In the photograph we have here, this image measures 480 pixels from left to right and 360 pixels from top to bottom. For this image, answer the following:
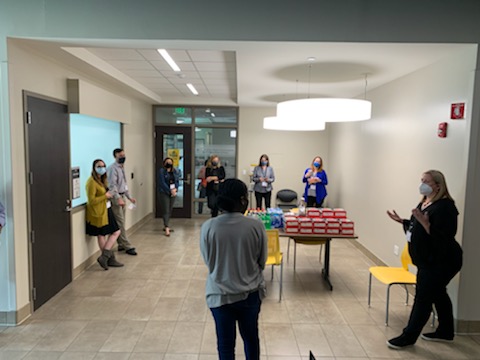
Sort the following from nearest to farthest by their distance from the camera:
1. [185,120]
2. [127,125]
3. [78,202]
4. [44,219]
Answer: [44,219] < [78,202] < [127,125] < [185,120]

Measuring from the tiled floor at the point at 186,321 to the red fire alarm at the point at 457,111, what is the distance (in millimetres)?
2142

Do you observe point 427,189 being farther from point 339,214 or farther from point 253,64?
point 253,64

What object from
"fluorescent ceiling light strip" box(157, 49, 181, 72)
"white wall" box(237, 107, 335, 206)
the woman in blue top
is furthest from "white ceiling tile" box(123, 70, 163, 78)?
the woman in blue top

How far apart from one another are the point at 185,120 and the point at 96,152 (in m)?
3.63

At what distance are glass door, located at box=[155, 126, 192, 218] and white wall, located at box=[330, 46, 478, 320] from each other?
3806mm

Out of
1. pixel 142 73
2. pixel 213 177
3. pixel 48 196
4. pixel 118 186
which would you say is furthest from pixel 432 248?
pixel 213 177

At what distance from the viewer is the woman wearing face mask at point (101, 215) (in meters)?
4.70

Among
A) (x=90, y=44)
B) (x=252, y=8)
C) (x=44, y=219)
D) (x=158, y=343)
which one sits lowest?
(x=158, y=343)

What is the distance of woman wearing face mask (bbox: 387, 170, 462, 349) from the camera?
2947 mm

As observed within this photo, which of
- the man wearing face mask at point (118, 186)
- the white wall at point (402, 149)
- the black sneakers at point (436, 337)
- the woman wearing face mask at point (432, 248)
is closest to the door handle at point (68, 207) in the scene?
the man wearing face mask at point (118, 186)

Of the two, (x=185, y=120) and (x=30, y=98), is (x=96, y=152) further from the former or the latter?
(x=185, y=120)

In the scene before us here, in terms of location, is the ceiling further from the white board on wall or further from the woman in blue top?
the woman in blue top

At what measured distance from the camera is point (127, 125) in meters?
6.71

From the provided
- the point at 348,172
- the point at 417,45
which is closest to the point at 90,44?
the point at 417,45
